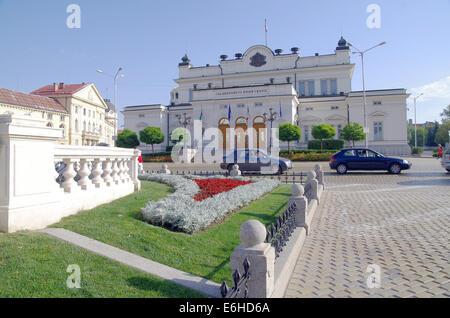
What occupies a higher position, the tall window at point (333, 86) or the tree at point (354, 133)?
the tall window at point (333, 86)

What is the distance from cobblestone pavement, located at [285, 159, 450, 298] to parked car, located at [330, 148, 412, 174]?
8.54m

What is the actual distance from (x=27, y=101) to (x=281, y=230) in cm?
4586

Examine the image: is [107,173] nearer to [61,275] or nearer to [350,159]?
[61,275]

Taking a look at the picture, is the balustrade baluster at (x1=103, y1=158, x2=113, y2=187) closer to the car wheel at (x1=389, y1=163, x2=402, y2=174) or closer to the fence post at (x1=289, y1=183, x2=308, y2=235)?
the fence post at (x1=289, y1=183, x2=308, y2=235)

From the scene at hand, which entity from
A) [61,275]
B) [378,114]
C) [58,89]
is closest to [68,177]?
[61,275]

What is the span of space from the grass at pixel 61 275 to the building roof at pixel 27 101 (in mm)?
38954

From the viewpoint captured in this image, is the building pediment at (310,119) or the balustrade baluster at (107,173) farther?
the building pediment at (310,119)

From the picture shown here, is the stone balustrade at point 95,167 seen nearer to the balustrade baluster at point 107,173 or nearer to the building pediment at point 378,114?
the balustrade baluster at point 107,173

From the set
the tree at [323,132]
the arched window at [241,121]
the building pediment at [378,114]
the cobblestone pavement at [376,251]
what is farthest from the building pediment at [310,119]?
the cobblestone pavement at [376,251]

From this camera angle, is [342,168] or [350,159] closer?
[350,159]

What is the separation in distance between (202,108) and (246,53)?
49.1 ft

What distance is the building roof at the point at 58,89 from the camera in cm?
5261

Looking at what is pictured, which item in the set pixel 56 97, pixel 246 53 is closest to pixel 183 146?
pixel 246 53

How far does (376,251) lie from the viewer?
5.50 metres
